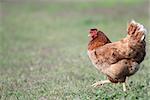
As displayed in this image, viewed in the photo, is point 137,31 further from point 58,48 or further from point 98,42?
point 58,48

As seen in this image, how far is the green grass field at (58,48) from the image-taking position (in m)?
9.38

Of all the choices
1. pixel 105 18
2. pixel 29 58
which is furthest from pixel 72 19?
pixel 29 58

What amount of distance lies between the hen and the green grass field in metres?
0.32

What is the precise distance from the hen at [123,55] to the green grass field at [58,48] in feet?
1.07

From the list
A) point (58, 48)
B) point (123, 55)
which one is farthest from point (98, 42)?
point (58, 48)

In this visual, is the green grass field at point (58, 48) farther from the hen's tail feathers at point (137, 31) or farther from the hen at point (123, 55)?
the hen's tail feathers at point (137, 31)

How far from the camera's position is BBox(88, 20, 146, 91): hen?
8.82 meters

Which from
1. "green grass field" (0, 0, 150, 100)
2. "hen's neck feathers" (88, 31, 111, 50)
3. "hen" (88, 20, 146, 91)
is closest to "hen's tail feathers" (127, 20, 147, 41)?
"hen" (88, 20, 146, 91)

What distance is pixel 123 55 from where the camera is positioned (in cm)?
884

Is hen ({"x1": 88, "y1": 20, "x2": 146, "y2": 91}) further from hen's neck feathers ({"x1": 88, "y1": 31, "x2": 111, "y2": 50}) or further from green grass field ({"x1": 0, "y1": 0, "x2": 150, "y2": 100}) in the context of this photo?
green grass field ({"x1": 0, "y1": 0, "x2": 150, "y2": 100})

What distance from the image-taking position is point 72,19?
23734 millimetres

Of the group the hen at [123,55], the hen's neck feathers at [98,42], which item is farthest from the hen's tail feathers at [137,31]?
the hen's neck feathers at [98,42]

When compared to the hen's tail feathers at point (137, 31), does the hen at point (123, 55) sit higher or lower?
lower

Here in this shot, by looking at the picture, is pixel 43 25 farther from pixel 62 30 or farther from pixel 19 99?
pixel 19 99
